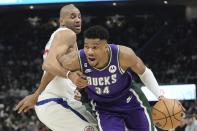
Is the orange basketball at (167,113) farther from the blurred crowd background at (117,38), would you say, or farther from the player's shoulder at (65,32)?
the blurred crowd background at (117,38)

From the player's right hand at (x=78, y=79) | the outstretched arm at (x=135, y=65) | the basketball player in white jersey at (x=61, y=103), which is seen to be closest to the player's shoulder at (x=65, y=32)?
the basketball player in white jersey at (x=61, y=103)

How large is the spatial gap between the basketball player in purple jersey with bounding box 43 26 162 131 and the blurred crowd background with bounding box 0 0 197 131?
12741 millimetres

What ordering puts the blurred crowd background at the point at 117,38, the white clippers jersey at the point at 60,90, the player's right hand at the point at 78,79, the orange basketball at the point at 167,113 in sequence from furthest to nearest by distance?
the blurred crowd background at the point at 117,38
the white clippers jersey at the point at 60,90
the orange basketball at the point at 167,113
the player's right hand at the point at 78,79

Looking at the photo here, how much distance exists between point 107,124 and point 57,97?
0.52 meters

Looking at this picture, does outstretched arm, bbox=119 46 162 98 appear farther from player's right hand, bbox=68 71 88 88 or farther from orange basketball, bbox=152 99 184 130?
player's right hand, bbox=68 71 88 88

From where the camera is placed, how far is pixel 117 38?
20.7 m

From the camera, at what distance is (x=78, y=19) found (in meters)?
4.43

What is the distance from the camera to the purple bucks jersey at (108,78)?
154 inches

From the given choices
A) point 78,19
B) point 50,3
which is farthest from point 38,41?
point 78,19

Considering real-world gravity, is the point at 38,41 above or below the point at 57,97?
below

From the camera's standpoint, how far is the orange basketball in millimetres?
4070

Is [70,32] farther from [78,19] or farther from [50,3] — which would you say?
[50,3]

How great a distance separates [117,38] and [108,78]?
16.8 metres

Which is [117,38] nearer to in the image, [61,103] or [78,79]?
[61,103]
